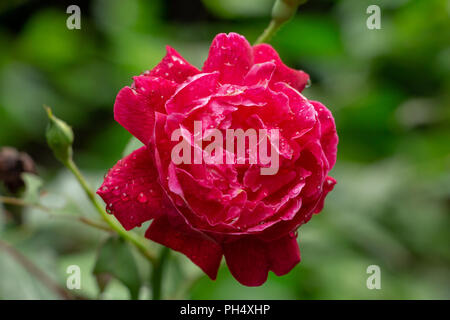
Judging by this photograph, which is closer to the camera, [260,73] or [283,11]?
[260,73]

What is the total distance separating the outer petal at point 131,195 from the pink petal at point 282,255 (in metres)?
0.15

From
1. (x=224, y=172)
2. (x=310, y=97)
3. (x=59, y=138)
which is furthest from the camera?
(x=310, y=97)

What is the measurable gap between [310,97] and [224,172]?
984mm

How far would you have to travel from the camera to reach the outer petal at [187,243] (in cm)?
67

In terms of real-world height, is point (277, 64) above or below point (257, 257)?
above

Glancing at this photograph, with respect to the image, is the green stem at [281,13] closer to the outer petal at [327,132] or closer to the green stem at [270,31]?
the green stem at [270,31]

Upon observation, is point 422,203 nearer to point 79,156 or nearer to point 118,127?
point 118,127

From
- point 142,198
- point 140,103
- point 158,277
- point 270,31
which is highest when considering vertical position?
point 270,31

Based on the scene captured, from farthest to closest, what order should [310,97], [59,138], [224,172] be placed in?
[310,97], [59,138], [224,172]

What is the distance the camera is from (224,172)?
0.64 metres

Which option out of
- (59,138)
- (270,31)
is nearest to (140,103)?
(59,138)

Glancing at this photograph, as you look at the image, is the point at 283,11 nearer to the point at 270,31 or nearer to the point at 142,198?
the point at 270,31
